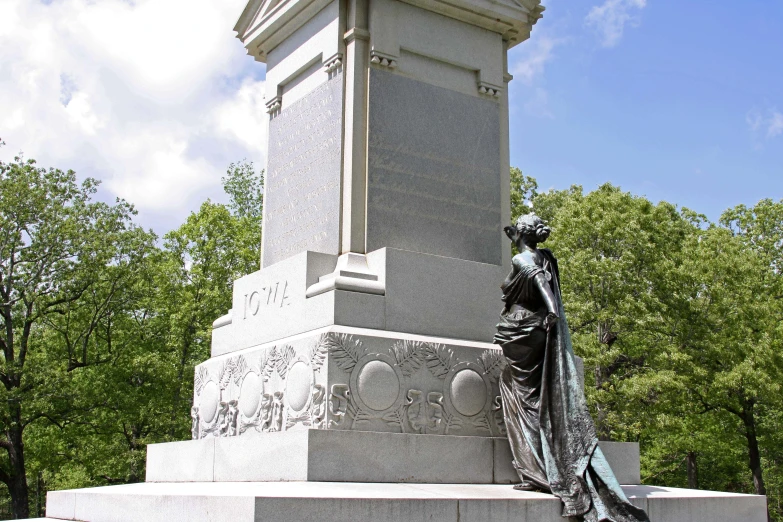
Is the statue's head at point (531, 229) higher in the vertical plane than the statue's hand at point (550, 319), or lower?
higher

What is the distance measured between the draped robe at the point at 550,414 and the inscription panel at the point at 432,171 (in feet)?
4.46

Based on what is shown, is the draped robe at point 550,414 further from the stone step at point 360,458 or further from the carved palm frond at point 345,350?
the carved palm frond at point 345,350

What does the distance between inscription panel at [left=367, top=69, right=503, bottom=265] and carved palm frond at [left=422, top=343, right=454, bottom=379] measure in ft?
4.09

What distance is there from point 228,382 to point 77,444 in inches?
848

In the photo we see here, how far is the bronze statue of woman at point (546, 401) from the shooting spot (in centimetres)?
726

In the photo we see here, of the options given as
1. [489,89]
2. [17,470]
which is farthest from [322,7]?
[17,470]

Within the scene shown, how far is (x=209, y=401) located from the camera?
973 centimetres

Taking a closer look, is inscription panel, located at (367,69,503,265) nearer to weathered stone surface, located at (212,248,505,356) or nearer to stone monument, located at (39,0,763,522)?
stone monument, located at (39,0,763,522)

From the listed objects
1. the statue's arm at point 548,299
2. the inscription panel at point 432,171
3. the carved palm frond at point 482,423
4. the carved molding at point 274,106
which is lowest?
the carved palm frond at point 482,423

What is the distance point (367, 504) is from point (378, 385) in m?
1.86

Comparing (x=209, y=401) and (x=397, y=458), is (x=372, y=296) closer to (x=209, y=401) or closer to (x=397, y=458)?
(x=397, y=458)

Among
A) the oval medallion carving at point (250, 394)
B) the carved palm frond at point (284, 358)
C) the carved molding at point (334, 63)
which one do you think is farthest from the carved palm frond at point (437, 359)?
the carved molding at point (334, 63)

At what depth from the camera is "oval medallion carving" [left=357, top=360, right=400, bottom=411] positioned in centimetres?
799

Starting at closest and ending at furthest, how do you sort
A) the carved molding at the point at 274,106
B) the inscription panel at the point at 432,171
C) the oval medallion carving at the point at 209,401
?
the inscription panel at the point at 432,171
the oval medallion carving at the point at 209,401
the carved molding at the point at 274,106
